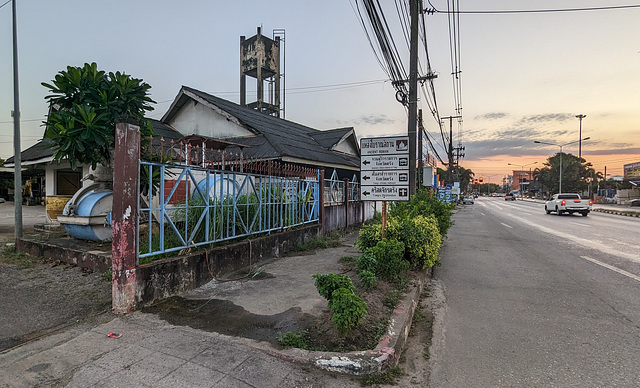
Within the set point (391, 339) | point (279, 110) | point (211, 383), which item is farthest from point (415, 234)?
point (279, 110)

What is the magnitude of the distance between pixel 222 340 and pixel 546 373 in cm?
300

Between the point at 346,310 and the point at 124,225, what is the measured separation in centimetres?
283

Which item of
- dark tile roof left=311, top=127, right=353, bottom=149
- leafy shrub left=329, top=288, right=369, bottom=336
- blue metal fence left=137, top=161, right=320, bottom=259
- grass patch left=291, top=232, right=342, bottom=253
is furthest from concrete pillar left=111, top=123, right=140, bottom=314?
dark tile roof left=311, top=127, right=353, bottom=149

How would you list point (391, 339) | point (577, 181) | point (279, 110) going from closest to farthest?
point (391, 339), point (279, 110), point (577, 181)

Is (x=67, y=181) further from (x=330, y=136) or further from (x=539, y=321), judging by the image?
(x=539, y=321)

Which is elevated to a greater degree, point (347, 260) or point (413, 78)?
point (413, 78)

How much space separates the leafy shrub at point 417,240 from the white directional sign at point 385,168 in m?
0.59

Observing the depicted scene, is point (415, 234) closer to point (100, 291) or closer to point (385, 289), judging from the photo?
point (385, 289)

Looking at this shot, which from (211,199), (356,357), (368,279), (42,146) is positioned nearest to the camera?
(356,357)

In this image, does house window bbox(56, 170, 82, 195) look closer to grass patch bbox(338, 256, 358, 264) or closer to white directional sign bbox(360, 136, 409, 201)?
grass patch bbox(338, 256, 358, 264)

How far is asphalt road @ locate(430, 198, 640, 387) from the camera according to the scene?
118 inches

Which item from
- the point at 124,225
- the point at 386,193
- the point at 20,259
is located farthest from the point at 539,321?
the point at 20,259

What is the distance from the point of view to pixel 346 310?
10.4 feet

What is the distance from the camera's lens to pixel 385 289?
4.79 m
